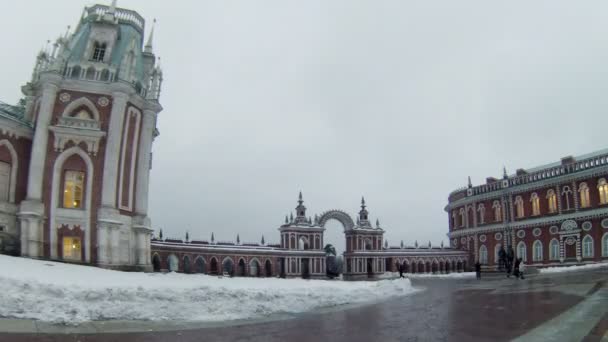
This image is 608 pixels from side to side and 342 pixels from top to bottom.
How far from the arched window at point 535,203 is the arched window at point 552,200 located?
1468 mm

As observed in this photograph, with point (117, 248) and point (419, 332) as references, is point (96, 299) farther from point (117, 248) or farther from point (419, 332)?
point (117, 248)

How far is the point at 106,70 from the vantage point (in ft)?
91.9

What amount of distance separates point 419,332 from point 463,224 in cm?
5836

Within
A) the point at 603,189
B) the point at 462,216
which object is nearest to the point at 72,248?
the point at 603,189

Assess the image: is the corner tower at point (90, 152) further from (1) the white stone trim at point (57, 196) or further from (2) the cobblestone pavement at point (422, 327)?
(2) the cobblestone pavement at point (422, 327)

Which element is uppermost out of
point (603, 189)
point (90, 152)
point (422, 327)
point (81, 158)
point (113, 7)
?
point (113, 7)

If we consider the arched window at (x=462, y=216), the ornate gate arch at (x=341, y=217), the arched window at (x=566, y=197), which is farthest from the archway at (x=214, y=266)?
the arched window at (x=566, y=197)

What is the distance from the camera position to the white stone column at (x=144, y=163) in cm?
2889

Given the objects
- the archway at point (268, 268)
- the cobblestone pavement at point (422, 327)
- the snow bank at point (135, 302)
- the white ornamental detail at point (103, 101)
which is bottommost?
the archway at point (268, 268)

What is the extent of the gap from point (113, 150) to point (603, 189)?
1864 inches

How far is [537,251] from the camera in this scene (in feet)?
169

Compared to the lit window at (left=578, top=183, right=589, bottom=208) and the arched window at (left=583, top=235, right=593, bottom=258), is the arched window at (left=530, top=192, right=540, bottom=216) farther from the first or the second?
the arched window at (left=583, top=235, right=593, bottom=258)

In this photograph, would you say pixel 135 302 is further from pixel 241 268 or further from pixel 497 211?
pixel 497 211

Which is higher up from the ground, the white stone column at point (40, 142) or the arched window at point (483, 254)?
the white stone column at point (40, 142)
